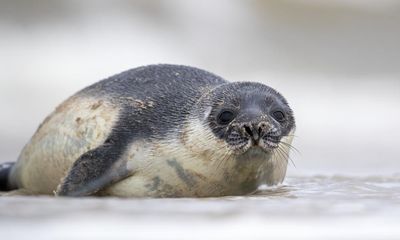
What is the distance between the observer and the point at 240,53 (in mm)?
20688

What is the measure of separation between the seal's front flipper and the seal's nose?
83 cm

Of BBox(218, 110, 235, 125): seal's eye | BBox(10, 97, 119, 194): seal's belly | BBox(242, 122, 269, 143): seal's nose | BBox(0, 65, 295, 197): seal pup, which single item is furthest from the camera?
BBox(10, 97, 119, 194): seal's belly

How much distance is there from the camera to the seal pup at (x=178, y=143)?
649 cm

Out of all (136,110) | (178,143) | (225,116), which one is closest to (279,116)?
(225,116)

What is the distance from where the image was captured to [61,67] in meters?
18.1

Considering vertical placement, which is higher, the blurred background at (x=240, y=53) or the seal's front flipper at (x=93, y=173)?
the blurred background at (x=240, y=53)

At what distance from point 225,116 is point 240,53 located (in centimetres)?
1413

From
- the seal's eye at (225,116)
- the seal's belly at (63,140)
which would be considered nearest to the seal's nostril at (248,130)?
the seal's eye at (225,116)

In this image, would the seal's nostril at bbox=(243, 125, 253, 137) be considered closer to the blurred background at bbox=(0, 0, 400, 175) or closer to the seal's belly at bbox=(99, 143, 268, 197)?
the seal's belly at bbox=(99, 143, 268, 197)

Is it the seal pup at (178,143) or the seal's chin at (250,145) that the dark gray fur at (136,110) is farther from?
the seal's chin at (250,145)

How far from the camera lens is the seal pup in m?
6.49

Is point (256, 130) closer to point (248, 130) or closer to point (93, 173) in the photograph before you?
point (248, 130)

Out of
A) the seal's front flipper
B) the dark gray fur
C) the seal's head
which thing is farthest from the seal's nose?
the seal's front flipper

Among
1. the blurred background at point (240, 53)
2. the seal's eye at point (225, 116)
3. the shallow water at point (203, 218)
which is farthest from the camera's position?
the blurred background at point (240, 53)
